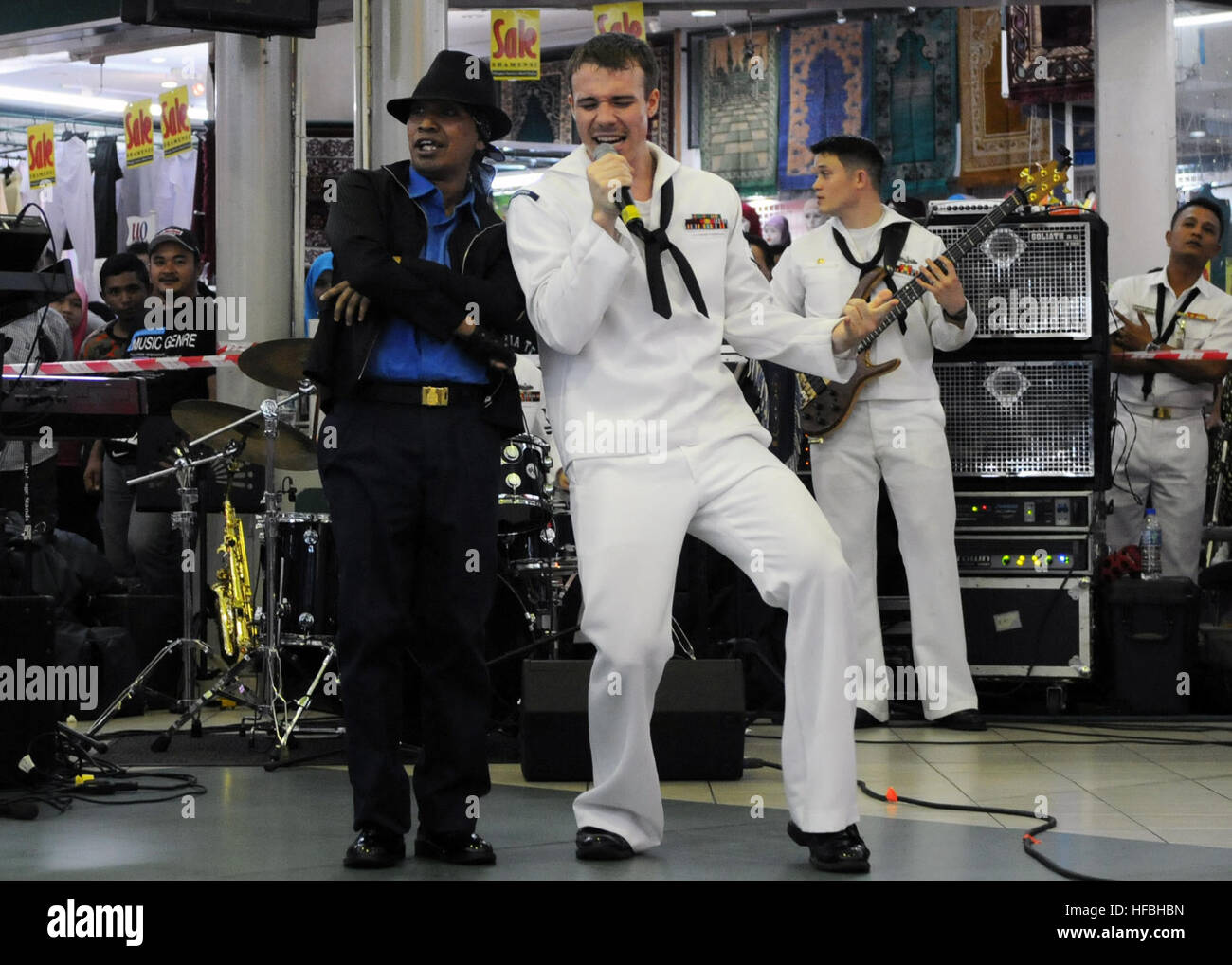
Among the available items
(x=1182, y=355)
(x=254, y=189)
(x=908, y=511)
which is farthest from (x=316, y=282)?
(x=1182, y=355)

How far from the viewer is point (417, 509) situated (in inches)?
151

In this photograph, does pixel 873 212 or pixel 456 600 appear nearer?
pixel 456 600

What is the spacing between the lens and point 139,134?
34.5ft

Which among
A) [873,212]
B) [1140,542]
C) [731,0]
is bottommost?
[1140,542]

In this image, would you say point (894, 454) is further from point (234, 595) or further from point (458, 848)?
point (458, 848)

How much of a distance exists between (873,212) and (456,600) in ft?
11.8

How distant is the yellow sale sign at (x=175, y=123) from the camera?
10164 millimetres

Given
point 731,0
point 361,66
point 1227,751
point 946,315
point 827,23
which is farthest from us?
point 827,23

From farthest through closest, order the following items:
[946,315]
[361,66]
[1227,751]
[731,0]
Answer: [731,0], [361,66], [946,315], [1227,751]

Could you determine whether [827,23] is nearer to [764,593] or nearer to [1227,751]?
[1227,751]

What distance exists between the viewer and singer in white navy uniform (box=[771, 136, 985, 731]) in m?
6.57

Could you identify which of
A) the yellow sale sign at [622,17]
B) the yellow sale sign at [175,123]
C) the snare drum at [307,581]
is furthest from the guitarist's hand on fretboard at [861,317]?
the yellow sale sign at [175,123]

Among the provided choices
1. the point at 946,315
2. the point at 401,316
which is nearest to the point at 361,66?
the point at 946,315

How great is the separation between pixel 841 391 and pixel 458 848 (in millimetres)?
3313
